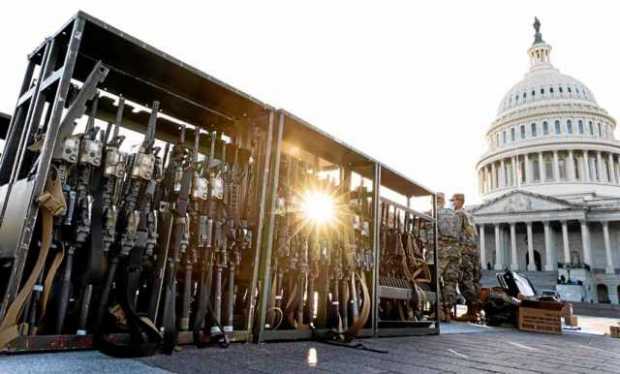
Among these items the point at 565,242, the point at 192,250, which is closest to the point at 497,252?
the point at 565,242

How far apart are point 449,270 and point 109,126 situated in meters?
10.3

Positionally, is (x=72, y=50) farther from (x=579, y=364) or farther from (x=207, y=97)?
(x=579, y=364)

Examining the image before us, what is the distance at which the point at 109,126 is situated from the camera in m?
Answer: 3.92

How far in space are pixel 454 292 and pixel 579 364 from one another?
6.97 meters

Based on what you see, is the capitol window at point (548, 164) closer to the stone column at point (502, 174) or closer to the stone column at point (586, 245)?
the stone column at point (502, 174)

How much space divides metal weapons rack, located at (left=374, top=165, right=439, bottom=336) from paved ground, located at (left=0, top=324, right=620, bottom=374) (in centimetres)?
126

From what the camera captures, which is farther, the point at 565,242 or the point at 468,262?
the point at 565,242

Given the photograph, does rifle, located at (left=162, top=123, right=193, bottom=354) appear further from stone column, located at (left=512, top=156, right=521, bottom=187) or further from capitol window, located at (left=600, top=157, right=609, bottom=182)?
capitol window, located at (left=600, top=157, right=609, bottom=182)

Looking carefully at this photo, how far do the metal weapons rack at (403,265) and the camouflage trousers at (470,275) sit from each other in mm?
4702

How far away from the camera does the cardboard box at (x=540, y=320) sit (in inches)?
399

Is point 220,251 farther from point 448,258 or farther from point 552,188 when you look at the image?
point 552,188

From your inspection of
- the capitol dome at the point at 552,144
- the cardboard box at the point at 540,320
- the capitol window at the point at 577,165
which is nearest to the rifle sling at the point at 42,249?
the cardboard box at the point at 540,320

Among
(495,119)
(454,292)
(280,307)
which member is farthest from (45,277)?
(495,119)

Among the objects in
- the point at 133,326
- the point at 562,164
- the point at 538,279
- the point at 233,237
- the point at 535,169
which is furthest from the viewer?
the point at 535,169
